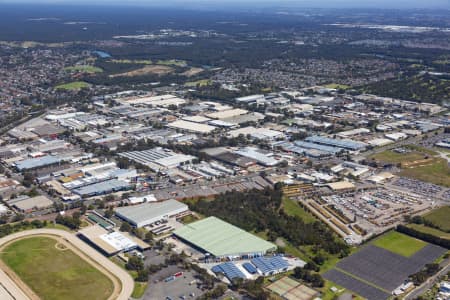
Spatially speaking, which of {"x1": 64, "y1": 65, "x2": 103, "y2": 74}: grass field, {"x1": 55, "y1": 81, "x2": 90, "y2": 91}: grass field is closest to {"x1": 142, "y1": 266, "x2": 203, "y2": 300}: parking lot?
{"x1": 55, "y1": 81, "x2": 90, "y2": 91}: grass field

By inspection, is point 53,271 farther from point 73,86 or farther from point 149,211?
point 73,86

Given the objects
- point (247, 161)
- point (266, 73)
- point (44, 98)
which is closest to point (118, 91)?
point (44, 98)

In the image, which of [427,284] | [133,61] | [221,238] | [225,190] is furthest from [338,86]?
[427,284]

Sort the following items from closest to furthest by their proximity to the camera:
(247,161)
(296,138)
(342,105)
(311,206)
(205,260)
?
(205,260)
(311,206)
(247,161)
(296,138)
(342,105)

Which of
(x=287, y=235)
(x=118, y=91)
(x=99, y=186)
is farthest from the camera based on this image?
(x=118, y=91)

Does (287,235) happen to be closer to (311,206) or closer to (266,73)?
(311,206)

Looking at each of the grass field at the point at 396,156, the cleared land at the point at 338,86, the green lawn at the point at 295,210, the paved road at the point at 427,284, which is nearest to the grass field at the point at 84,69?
the cleared land at the point at 338,86

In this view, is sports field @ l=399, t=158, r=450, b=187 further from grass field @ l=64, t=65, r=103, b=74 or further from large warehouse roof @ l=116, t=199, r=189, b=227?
grass field @ l=64, t=65, r=103, b=74
